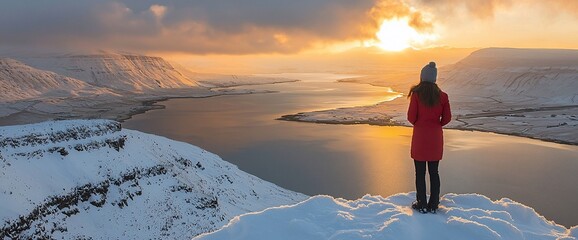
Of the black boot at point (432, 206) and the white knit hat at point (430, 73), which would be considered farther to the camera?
the white knit hat at point (430, 73)

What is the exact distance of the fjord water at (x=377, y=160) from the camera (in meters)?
34.1

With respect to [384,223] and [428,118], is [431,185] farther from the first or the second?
[384,223]

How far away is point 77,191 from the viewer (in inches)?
915

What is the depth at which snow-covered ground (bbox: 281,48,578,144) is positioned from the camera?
2639 inches

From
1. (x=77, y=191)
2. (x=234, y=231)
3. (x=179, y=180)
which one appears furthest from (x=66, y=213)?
(x=234, y=231)

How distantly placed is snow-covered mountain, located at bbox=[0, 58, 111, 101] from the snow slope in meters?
132

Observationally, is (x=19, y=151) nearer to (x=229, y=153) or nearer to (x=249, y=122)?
(x=229, y=153)

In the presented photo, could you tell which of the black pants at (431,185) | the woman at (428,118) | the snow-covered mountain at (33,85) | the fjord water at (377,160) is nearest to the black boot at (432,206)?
the black pants at (431,185)

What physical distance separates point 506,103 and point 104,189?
99.4 metres

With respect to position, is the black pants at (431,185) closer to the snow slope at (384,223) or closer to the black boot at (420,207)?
the black boot at (420,207)

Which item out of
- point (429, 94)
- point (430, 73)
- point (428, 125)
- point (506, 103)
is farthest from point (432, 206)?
point (506, 103)

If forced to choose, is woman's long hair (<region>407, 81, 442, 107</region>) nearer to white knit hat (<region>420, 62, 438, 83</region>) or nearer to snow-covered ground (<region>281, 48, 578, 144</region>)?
white knit hat (<region>420, 62, 438, 83</region>)

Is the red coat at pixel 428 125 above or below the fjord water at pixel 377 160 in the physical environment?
above

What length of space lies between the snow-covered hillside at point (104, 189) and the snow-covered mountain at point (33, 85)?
4213 inches
